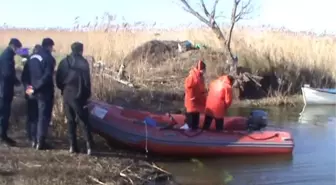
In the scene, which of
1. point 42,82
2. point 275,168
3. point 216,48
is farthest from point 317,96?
point 42,82

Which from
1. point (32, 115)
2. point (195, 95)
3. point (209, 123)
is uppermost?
point (195, 95)

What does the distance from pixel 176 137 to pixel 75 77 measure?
8.88ft

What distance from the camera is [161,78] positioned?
65.2 feet

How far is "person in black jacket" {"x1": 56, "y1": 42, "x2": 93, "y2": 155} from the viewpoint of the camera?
9.52 metres

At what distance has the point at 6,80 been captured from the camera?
32.5ft

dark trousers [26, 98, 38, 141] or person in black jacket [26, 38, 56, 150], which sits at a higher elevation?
person in black jacket [26, 38, 56, 150]

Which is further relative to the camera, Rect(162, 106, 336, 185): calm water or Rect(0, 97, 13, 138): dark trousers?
Rect(162, 106, 336, 185): calm water

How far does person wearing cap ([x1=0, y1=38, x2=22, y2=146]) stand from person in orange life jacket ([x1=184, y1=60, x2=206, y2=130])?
3.36 meters

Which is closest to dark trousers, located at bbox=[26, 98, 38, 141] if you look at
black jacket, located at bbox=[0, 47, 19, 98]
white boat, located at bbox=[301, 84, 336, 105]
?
black jacket, located at bbox=[0, 47, 19, 98]

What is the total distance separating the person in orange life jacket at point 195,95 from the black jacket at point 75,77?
2692mm

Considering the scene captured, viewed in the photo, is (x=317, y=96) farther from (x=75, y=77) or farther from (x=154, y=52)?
(x=75, y=77)

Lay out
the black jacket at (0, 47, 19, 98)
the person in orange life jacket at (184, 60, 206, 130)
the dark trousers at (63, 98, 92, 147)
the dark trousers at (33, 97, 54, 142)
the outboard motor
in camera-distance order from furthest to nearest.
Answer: the outboard motor
the person in orange life jacket at (184, 60, 206, 130)
the black jacket at (0, 47, 19, 98)
the dark trousers at (33, 97, 54, 142)
the dark trousers at (63, 98, 92, 147)

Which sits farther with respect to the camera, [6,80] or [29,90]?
[6,80]

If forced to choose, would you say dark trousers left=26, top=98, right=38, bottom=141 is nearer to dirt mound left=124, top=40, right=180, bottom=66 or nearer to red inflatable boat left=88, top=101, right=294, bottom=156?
red inflatable boat left=88, top=101, right=294, bottom=156
